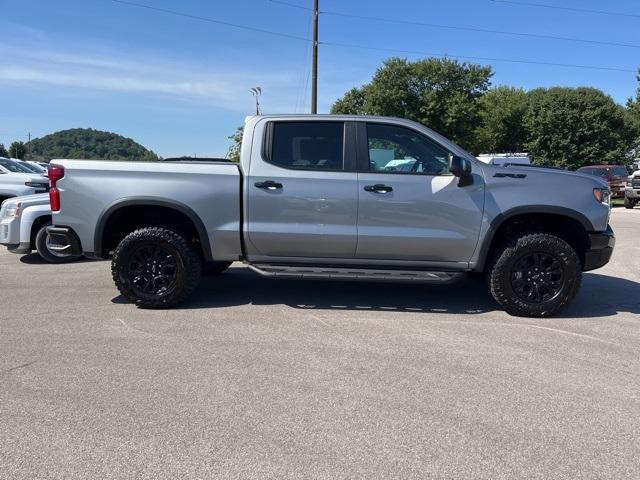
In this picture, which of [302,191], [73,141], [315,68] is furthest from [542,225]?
[73,141]

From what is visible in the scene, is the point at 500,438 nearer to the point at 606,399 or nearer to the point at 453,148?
the point at 606,399

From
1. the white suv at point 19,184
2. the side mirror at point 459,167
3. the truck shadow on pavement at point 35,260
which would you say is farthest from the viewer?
the white suv at point 19,184

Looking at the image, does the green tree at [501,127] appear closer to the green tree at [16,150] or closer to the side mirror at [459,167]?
the side mirror at [459,167]

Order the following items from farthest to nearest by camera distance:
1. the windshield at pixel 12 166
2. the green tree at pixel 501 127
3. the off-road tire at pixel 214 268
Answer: the green tree at pixel 501 127 < the windshield at pixel 12 166 < the off-road tire at pixel 214 268

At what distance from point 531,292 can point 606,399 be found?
6.56 feet

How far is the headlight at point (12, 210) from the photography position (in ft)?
27.1

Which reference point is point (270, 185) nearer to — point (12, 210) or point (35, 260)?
point (12, 210)

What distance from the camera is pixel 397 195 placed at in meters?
5.44

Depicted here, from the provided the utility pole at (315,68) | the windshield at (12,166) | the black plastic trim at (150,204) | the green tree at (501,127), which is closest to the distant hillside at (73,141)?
the green tree at (501,127)

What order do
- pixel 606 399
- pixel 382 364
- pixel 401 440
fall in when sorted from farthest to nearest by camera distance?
pixel 382 364 → pixel 606 399 → pixel 401 440

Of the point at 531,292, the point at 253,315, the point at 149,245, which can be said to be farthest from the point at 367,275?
the point at 149,245

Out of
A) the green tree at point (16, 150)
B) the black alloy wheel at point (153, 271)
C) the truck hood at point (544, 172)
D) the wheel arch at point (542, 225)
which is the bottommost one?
the black alloy wheel at point (153, 271)

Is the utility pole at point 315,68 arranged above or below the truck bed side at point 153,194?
above

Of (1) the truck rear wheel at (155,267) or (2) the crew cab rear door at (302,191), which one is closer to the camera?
(2) the crew cab rear door at (302,191)
